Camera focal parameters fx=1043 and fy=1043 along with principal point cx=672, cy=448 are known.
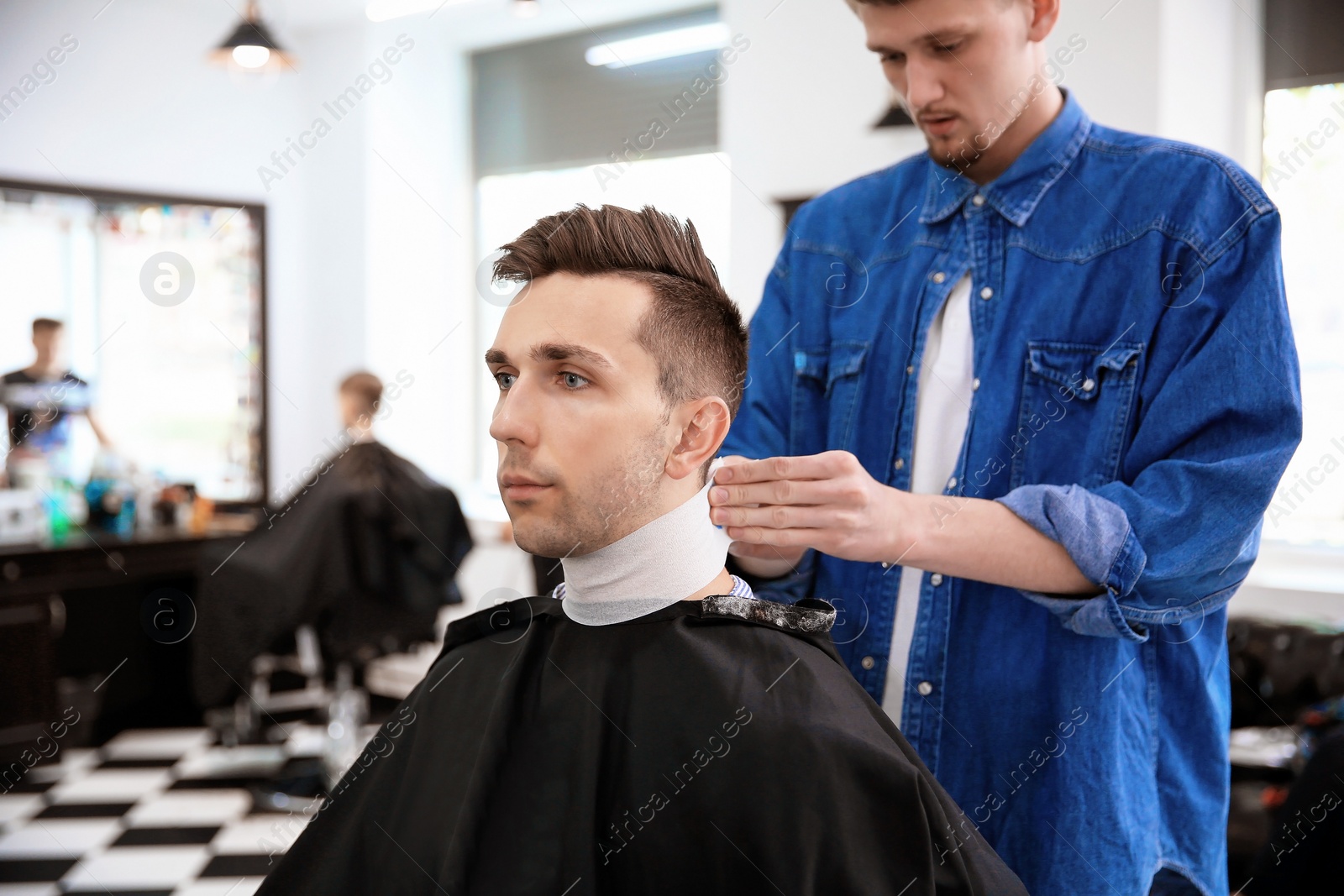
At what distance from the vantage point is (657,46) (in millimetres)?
4852

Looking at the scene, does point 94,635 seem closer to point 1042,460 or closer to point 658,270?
point 658,270

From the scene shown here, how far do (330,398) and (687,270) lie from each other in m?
4.57

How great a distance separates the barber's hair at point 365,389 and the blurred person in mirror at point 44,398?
157cm

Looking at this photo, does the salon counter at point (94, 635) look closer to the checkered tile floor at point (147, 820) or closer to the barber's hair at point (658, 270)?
the checkered tile floor at point (147, 820)

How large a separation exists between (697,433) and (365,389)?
305 centimetres

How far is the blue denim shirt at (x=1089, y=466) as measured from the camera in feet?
3.51

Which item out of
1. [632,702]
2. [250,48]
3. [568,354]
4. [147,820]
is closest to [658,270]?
[568,354]

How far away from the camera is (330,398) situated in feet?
17.8

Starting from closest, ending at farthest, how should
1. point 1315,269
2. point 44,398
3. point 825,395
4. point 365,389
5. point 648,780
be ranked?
point 648,780
point 825,395
point 1315,269
point 365,389
point 44,398

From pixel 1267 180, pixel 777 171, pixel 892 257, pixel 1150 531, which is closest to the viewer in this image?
pixel 1150 531

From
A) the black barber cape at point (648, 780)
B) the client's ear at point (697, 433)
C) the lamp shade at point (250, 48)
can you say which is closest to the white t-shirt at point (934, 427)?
the black barber cape at point (648, 780)

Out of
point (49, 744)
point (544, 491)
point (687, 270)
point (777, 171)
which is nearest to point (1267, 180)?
point (777, 171)

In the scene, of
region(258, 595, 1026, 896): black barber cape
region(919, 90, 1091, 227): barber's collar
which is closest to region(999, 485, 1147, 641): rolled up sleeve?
region(258, 595, 1026, 896): black barber cape

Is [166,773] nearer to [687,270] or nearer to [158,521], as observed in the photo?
[158,521]
